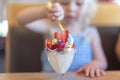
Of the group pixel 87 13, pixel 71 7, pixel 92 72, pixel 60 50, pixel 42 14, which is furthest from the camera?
pixel 87 13

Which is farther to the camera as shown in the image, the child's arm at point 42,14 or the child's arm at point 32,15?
the child's arm at point 32,15

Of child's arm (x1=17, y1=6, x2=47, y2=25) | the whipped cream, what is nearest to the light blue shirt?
child's arm (x1=17, y1=6, x2=47, y2=25)

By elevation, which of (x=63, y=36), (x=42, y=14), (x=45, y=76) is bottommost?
(x=45, y=76)

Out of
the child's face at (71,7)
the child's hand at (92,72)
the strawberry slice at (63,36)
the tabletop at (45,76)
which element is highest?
the child's face at (71,7)

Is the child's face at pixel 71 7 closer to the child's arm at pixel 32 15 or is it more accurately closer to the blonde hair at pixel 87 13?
the blonde hair at pixel 87 13

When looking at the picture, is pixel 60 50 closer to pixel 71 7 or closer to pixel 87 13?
pixel 71 7

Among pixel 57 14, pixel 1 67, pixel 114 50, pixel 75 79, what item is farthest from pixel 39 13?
pixel 1 67

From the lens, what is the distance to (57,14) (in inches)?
37.5

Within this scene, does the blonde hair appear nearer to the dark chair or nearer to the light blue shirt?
the light blue shirt

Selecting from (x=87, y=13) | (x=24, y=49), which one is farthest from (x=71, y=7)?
(x=24, y=49)

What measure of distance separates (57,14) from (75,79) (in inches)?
9.2

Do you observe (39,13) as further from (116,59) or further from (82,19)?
(116,59)

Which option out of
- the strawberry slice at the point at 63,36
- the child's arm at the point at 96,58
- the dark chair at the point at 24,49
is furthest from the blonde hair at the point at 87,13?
the strawberry slice at the point at 63,36

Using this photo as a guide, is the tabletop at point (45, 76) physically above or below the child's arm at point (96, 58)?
below
